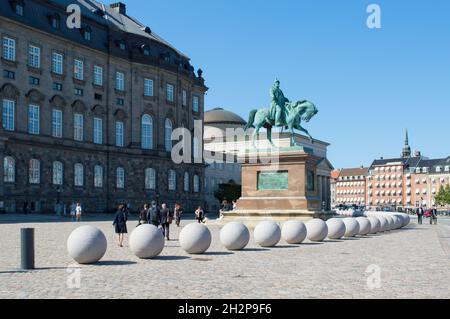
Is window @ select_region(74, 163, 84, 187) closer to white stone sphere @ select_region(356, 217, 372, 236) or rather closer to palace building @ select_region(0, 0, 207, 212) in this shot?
palace building @ select_region(0, 0, 207, 212)

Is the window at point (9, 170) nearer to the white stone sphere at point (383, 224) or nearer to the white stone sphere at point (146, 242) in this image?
the white stone sphere at point (383, 224)

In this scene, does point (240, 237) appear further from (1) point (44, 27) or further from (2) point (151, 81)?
(2) point (151, 81)

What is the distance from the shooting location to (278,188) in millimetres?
32500

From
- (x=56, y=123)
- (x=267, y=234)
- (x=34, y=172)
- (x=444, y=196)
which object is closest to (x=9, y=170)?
(x=34, y=172)

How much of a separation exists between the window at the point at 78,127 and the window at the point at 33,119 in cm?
511

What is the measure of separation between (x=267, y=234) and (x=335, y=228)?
5.13 meters

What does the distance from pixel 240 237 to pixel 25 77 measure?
4370cm

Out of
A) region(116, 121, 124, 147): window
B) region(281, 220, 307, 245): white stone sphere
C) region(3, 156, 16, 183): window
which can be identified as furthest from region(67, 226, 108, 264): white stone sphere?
region(116, 121, 124, 147): window

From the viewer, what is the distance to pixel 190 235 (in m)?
17.3

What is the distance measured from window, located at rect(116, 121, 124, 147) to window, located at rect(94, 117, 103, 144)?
2603 mm

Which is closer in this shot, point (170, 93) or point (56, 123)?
point (56, 123)

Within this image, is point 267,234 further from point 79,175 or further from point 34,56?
point 79,175

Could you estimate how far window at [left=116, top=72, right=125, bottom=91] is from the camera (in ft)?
222
